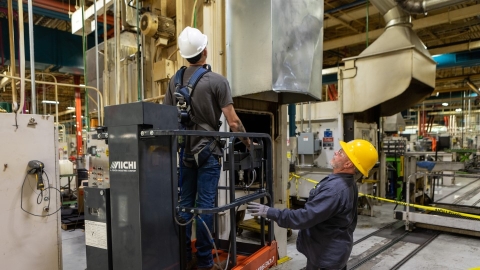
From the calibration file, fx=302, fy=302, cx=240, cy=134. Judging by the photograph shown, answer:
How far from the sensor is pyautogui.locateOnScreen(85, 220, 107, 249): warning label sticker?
155 cm

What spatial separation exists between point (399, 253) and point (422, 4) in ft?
11.7

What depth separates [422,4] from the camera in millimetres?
4504

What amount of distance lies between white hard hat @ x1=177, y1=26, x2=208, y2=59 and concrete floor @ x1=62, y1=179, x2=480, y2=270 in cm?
258

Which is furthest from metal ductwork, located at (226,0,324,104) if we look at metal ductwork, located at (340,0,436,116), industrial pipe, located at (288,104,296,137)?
metal ductwork, located at (340,0,436,116)

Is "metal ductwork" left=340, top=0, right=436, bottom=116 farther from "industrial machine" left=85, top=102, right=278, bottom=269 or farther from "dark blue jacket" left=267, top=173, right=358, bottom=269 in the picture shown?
"industrial machine" left=85, top=102, right=278, bottom=269

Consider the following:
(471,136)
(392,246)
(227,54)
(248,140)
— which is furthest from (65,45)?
(471,136)

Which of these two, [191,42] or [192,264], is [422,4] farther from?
[192,264]

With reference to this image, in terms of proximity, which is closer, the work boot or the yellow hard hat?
the yellow hard hat

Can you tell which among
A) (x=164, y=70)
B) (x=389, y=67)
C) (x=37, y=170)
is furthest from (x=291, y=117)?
(x=37, y=170)

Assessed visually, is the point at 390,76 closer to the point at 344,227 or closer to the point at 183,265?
the point at 344,227

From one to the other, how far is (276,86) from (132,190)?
1.75 metres

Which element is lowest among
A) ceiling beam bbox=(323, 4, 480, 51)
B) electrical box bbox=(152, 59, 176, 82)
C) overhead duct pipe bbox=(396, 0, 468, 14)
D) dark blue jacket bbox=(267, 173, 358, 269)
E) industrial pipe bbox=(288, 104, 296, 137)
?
dark blue jacket bbox=(267, 173, 358, 269)

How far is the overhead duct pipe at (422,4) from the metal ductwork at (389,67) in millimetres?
115

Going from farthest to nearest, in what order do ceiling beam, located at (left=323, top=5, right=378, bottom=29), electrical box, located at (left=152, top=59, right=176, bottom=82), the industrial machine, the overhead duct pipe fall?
ceiling beam, located at (left=323, top=5, right=378, bottom=29)
the overhead duct pipe
electrical box, located at (left=152, top=59, right=176, bottom=82)
the industrial machine
